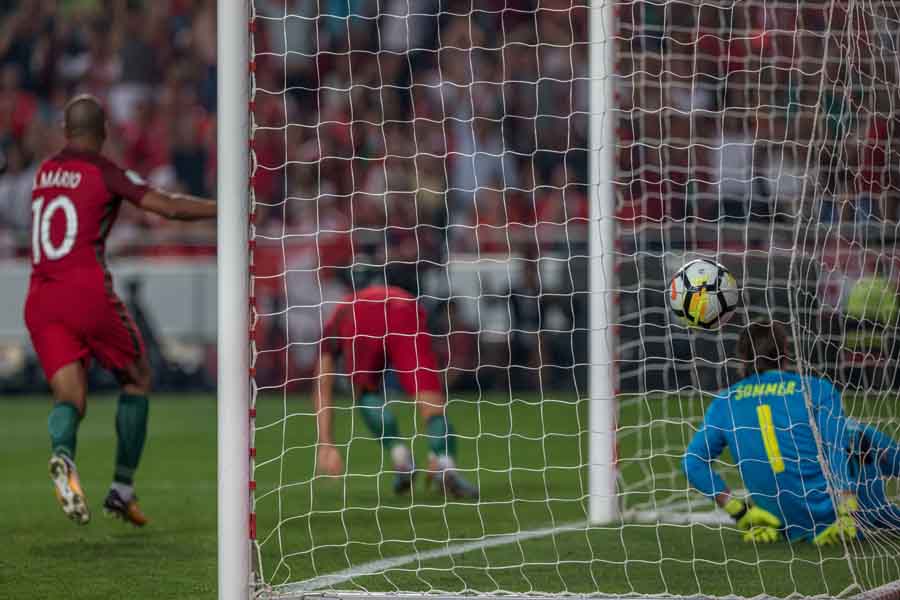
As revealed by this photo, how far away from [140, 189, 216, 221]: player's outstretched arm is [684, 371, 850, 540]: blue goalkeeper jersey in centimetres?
231

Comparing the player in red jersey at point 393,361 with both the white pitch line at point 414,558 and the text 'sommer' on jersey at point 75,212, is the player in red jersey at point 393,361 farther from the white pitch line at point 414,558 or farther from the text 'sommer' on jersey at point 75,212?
the text 'sommer' on jersey at point 75,212

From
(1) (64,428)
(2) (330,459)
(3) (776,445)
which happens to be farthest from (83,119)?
(3) (776,445)

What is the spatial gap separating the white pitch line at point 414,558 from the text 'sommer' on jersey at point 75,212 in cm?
202

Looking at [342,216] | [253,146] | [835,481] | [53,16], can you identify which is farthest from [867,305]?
[53,16]

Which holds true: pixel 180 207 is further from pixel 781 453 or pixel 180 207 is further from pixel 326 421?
pixel 781 453

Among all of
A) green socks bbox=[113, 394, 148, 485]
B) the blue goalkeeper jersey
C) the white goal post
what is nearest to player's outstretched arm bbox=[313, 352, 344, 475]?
green socks bbox=[113, 394, 148, 485]

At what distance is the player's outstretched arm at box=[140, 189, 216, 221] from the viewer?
659 centimetres

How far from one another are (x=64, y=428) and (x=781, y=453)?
10.0 feet

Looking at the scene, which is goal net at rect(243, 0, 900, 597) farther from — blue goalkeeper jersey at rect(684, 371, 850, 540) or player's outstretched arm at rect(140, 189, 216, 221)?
player's outstretched arm at rect(140, 189, 216, 221)

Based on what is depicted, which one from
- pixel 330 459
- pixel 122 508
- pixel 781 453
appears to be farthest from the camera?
pixel 330 459

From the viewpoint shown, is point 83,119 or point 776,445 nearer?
point 776,445

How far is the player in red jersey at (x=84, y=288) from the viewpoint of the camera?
6.82 meters

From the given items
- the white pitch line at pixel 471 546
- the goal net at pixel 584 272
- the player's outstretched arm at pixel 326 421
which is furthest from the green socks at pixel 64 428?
the white pitch line at pixel 471 546

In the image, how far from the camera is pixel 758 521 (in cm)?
627
